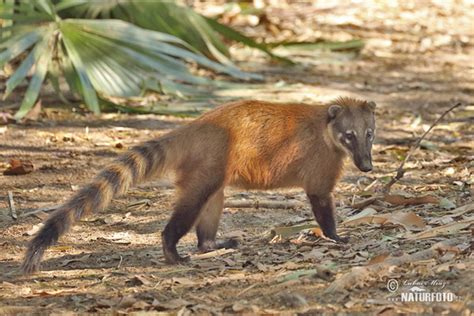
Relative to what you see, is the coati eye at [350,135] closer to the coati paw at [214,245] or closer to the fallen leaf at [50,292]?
the coati paw at [214,245]

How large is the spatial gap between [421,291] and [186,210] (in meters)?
1.69

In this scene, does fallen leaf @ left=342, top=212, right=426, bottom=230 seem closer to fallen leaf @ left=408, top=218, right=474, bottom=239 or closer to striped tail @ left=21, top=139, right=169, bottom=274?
fallen leaf @ left=408, top=218, right=474, bottom=239

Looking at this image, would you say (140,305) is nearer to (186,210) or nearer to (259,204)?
(186,210)

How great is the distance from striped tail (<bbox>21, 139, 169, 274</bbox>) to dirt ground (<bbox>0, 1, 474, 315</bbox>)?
240 mm

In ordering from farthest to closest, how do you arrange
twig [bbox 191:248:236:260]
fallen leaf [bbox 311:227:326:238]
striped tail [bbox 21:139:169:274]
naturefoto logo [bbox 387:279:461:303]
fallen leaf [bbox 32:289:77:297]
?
fallen leaf [bbox 311:227:326:238], twig [bbox 191:248:236:260], striped tail [bbox 21:139:169:274], fallen leaf [bbox 32:289:77:297], naturefoto logo [bbox 387:279:461:303]

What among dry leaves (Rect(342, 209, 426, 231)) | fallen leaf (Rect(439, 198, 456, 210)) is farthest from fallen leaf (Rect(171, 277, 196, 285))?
fallen leaf (Rect(439, 198, 456, 210))

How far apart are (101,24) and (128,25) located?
1.10 ft

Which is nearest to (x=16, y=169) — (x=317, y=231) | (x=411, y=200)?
(x=317, y=231)

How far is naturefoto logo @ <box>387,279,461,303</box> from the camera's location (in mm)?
5105

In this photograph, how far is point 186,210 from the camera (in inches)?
248

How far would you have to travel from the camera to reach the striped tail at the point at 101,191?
5.80 meters

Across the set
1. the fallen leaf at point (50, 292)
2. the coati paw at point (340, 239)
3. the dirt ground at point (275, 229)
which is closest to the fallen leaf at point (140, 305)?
the dirt ground at point (275, 229)

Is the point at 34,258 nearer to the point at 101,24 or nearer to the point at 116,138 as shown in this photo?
the point at 116,138

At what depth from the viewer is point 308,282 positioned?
549cm
